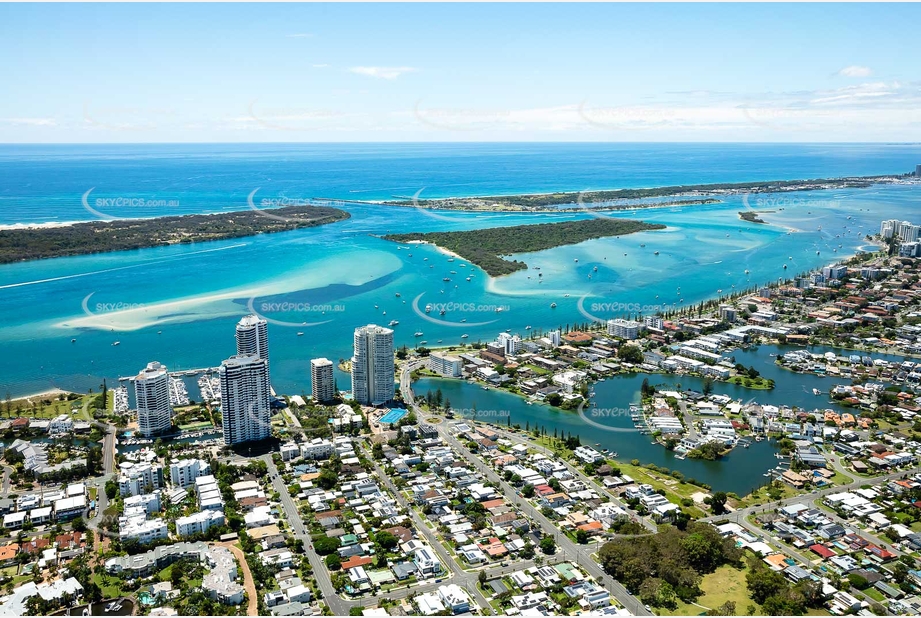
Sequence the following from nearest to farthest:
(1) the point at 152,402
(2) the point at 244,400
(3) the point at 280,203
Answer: (2) the point at 244,400, (1) the point at 152,402, (3) the point at 280,203

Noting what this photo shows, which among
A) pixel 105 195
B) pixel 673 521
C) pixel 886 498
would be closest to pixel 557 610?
pixel 673 521

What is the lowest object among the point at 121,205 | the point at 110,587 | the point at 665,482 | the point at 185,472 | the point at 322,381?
the point at 110,587

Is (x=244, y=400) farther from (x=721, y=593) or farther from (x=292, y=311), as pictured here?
(x=292, y=311)

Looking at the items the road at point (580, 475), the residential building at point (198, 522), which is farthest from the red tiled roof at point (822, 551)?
the residential building at point (198, 522)

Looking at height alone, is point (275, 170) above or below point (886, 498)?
above

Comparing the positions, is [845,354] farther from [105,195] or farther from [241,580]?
[105,195]

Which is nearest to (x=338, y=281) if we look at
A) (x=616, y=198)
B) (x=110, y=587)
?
(x=110, y=587)
